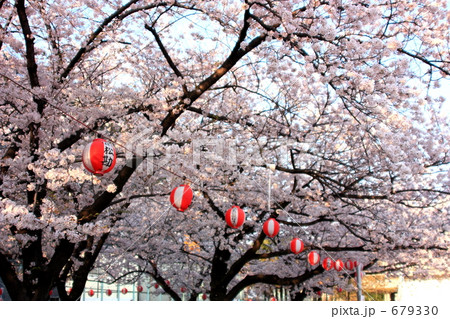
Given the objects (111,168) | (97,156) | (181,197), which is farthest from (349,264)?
(97,156)

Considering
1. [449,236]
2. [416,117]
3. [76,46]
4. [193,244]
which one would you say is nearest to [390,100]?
[416,117]

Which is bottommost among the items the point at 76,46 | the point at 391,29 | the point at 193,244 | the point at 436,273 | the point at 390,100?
the point at 436,273

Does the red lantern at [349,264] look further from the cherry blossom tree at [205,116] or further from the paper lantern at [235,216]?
the paper lantern at [235,216]

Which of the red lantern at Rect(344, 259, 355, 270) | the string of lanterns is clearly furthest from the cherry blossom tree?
the red lantern at Rect(344, 259, 355, 270)

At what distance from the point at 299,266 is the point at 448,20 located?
11381 mm

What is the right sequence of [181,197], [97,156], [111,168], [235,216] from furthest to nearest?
[235,216], [181,197], [111,168], [97,156]

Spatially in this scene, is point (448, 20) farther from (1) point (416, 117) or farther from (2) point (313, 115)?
(2) point (313, 115)

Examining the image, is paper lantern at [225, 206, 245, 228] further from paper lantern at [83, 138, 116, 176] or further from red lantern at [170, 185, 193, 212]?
paper lantern at [83, 138, 116, 176]

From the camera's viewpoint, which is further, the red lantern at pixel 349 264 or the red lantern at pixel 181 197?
the red lantern at pixel 349 264

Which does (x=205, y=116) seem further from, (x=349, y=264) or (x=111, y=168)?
(x=349, y=264)

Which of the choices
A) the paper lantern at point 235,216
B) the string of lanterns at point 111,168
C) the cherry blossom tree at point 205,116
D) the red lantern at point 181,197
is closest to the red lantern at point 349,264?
the cherry blossom tree at point 205,116

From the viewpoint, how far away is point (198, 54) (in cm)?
853

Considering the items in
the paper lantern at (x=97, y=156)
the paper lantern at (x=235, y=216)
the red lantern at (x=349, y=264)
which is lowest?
the red lantern at (x=349, y=264)

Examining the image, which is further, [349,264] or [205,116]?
[349,264]
